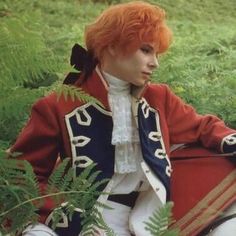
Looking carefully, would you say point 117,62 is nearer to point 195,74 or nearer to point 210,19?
point 195,74

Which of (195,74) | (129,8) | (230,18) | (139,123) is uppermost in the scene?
(129,8)

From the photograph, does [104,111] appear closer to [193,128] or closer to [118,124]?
[118,124]

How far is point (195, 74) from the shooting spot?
5.29 m

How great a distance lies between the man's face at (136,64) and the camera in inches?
96.7

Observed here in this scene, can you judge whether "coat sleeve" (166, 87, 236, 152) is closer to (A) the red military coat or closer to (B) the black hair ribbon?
(A) the red military coat

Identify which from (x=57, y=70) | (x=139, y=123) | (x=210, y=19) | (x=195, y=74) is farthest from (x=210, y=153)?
(x=210, y=19)

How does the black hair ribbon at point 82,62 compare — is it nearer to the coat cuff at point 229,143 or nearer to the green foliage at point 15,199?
the coat cuff at point 229,143

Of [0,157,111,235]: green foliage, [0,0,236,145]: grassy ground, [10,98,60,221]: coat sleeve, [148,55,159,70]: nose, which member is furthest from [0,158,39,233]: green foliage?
[148,55,159,70]: nose

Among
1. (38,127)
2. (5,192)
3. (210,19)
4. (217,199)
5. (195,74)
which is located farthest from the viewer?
(210,19)

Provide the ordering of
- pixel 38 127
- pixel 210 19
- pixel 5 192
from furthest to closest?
pixel 210 19, pixel 38 127, pixel 5 192

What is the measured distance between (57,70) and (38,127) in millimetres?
859

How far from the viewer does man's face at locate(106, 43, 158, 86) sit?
8.05 ft

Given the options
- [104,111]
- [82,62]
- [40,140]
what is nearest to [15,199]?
[40,140]

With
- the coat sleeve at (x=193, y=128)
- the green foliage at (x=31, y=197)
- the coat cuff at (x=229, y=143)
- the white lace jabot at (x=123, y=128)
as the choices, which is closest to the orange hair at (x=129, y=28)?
the white lace jabot at (x=123, y=128)
